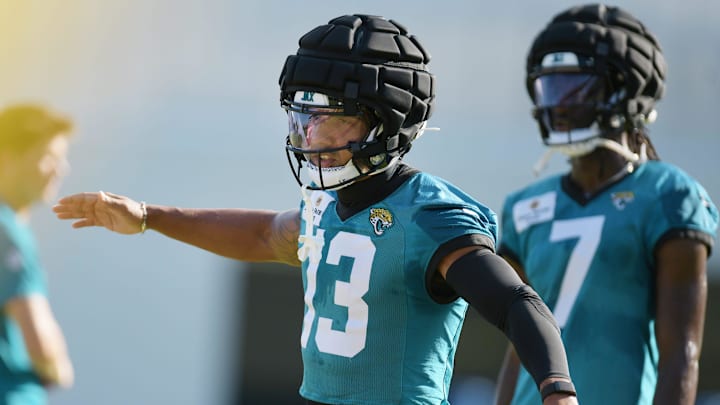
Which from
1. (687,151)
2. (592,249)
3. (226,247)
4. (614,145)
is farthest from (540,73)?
(687,151)

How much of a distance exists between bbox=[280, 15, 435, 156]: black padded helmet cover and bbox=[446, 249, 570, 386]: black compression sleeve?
1.65ft

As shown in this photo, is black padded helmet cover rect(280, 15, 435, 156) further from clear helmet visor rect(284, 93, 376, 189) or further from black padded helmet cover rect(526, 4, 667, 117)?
black padded helmet cover rect(526, 4, 667, 117)

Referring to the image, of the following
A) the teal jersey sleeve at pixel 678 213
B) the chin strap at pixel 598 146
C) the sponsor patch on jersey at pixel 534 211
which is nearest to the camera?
the teal jersey sleeve at pixel 678 213

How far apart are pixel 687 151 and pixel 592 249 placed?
4837 mm

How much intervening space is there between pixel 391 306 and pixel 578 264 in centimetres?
127

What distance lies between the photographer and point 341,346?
328cm

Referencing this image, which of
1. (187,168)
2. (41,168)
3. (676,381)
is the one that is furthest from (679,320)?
(187,168)

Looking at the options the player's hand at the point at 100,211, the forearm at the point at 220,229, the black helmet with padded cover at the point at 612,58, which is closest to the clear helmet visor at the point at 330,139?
the forearm at the point at 220,229

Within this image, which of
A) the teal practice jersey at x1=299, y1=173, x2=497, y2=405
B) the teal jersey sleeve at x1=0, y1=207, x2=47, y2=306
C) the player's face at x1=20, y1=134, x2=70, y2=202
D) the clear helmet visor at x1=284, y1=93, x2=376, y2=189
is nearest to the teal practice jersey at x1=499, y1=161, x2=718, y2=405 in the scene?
the teal practice jersey at x1=299, y1=173, x2=497, y2=405

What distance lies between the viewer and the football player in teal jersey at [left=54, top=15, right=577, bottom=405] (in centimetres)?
319

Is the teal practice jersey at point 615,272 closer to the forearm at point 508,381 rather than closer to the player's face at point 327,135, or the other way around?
the forearm at point 508,381

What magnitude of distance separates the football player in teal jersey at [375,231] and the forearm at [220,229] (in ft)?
1.14

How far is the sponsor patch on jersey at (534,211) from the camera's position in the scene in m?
4.52

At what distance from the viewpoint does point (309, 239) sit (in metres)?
3.51
